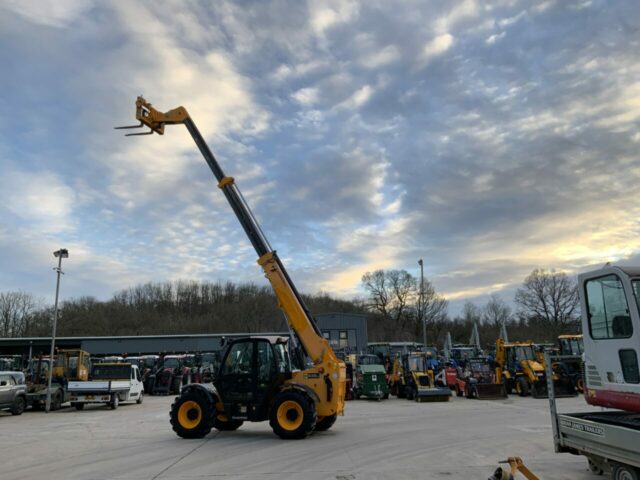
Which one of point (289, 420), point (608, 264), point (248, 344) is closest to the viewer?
point (608, 264)

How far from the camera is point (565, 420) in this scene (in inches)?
279

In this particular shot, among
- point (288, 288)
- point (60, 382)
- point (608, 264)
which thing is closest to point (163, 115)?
point (288, 288)

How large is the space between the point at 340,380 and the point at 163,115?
827 centimetres

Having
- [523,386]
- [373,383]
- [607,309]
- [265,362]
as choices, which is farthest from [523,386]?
[607,309]

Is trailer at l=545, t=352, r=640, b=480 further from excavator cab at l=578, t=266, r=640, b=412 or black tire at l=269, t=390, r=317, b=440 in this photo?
black tire at l=269, t=390, r=317, b=440

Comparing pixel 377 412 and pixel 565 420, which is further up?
→ pixel 565 420

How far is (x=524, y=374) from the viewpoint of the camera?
22.3 metres

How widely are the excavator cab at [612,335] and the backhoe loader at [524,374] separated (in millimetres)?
15306

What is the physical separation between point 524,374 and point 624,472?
17.5m

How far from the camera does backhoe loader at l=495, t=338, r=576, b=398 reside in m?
20.8

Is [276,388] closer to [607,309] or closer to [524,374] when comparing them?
[607,309]

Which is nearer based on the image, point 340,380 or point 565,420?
point 565,420

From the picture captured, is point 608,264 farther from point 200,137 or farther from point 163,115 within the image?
Answer: point 163,115

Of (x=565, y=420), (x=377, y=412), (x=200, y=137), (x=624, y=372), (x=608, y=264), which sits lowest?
(x=377, y=412)
